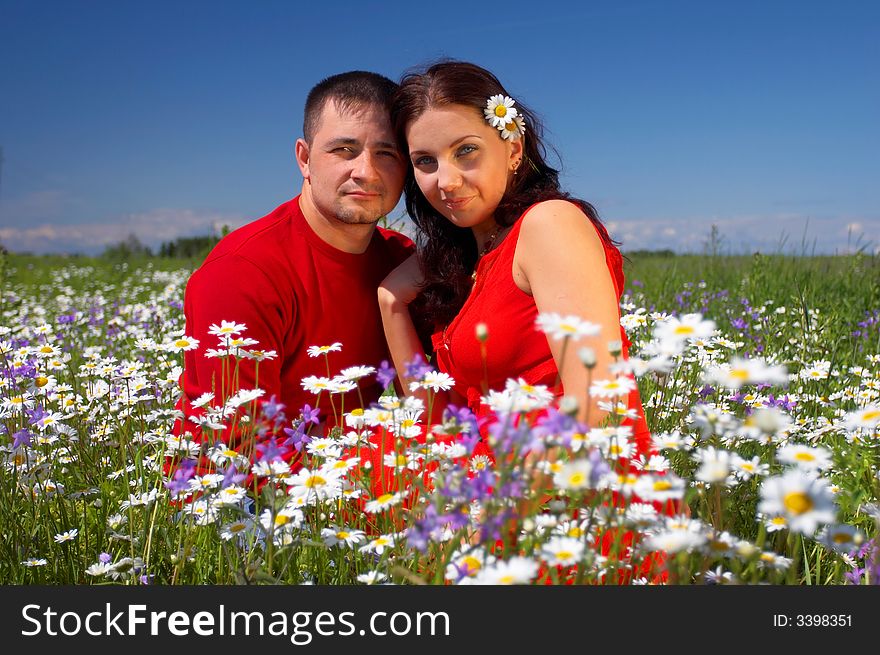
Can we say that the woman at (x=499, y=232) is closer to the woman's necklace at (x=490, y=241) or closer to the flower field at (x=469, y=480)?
the woman's necklace at (x=490, y=241)

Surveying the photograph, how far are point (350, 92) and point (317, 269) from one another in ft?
2.85

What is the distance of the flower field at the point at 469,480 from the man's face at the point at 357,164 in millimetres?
845

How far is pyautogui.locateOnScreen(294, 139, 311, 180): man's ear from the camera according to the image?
13.3 feet

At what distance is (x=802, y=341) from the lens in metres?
4.49

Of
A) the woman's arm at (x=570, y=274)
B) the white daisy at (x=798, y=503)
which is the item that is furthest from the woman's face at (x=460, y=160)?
the white daisy at (x=798, y=503)

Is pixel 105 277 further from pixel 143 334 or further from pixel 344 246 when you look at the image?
pixel 344 246

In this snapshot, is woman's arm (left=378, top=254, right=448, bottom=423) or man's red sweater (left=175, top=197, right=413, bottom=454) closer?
man's red sweater (left=175, top=197, right=413, bottom=454)

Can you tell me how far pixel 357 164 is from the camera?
3559 mm

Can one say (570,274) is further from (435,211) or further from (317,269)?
(317,269)

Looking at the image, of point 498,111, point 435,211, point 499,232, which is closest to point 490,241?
point 499,232

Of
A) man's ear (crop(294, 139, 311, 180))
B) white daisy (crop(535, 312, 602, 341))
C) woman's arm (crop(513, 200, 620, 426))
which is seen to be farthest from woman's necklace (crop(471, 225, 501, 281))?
white daisy (crop(535, 312, 602, 341))

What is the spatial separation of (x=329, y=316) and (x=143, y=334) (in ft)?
9.08

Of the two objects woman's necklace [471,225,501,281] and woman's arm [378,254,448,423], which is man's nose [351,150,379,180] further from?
woman's necklace [471,225,501,281]

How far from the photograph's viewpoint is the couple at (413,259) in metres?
2.74
